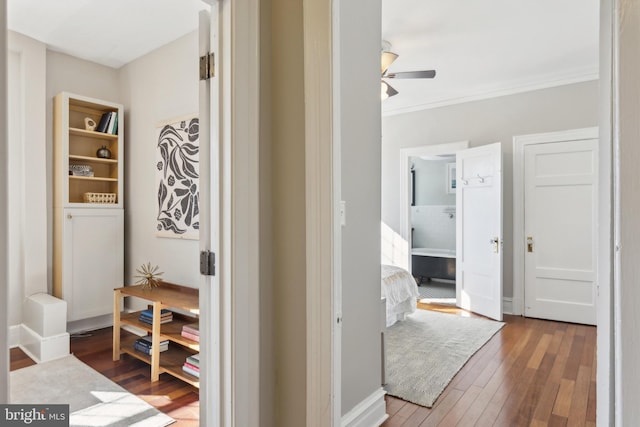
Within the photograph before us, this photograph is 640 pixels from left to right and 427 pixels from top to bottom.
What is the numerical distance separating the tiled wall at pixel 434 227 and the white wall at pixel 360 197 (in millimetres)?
5266

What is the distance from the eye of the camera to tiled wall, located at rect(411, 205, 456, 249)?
276 inches

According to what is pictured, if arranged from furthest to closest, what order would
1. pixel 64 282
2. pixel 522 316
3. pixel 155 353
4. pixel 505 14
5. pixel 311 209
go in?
pixel 522 316 < pixel 64 282 < pixel 505 14 < pixel 155 353 < pixel 311 209

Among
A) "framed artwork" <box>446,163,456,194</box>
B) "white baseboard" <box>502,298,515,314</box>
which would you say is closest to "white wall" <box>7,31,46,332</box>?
"white baseboard" <box>502,298,515,314</box>

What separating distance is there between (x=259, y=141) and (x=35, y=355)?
3.09 meters

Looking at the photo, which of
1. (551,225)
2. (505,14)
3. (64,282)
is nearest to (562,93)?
(551,225)

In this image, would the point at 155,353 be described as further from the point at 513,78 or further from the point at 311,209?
the point at 513,78

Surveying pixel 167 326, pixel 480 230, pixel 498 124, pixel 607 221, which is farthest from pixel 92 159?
pixel 498 124

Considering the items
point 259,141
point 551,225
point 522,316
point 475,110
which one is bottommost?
point 522,316

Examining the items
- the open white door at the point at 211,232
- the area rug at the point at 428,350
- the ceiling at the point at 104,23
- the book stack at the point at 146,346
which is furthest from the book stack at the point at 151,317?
the ceiling at the point at 104,23

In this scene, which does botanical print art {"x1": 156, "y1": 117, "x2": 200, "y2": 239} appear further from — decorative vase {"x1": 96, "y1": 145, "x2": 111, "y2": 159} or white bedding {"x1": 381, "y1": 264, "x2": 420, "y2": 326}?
white bedding {"x1": 381, "y1": 264, "x2": 420, "y2": 326}

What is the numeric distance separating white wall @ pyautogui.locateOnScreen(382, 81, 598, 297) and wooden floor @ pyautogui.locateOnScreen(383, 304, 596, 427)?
1.31 metres

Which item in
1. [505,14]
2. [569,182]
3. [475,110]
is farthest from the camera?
[475,110]

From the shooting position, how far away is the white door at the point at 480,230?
14.1 ft

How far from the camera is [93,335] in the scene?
363 centimetres
